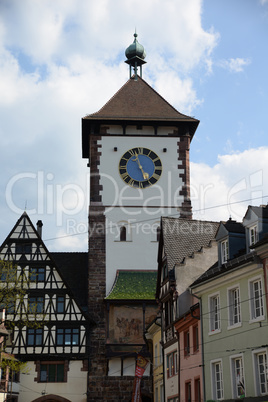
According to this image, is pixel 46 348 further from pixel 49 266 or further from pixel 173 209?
pixel 173 209

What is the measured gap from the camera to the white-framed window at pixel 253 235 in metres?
20.9

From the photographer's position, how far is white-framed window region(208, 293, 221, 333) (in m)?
22.6

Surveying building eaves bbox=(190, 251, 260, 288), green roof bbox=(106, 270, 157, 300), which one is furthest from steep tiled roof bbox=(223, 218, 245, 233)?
green roof bbox=(106, 270, 157, 300)

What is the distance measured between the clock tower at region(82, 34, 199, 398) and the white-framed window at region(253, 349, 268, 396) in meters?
21.7

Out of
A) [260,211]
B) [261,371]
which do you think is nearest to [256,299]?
[261,371]

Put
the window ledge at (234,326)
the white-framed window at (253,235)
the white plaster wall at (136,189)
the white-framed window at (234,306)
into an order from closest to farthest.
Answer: the window ledge at (234,326) → the white-framed window at (253,235) → the white-framed window at (234,306) → the white plaster wall at (136,189)

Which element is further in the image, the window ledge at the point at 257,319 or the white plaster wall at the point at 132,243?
the white plaster wall at the point at 132,243

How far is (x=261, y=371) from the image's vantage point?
19.4 metres

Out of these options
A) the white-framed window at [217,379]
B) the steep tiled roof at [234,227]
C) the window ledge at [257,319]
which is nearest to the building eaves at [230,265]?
the steep tiled roof at [234,227]

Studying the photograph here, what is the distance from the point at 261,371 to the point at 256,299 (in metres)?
2.04

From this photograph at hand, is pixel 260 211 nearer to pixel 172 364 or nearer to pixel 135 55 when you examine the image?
pixel 172 364

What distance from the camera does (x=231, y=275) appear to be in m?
21.4

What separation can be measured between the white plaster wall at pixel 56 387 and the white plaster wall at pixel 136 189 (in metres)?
10.5

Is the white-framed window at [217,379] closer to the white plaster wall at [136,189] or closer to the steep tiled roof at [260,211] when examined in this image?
the steep tiled roof at [260,211]
